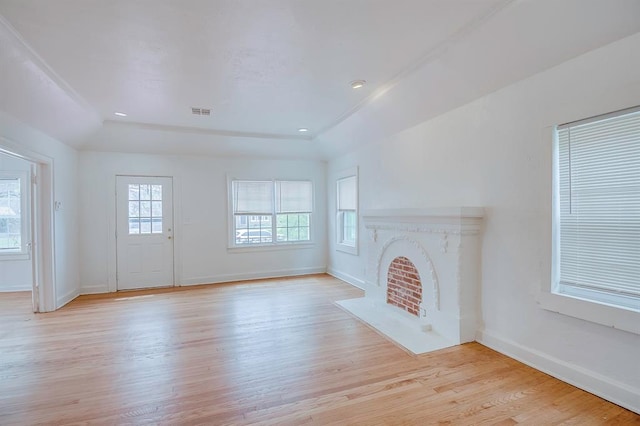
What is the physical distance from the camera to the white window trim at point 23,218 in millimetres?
5594

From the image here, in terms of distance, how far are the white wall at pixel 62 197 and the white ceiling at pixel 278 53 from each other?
186 millimetres

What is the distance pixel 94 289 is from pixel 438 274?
18.3ft

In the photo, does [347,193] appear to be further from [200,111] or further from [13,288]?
[13,288]

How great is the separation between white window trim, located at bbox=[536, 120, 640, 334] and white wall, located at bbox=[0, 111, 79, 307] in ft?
17.6

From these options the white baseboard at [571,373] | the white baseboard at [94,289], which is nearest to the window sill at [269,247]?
the white baseboard at [94,289]

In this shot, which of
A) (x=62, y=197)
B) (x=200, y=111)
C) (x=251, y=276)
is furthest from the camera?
(x=251, y=276)

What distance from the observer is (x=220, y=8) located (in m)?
2.10

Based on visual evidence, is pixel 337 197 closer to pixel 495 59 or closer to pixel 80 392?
pixel 495 59

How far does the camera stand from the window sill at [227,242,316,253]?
6.20 meters

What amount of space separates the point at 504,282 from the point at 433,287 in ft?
2.31

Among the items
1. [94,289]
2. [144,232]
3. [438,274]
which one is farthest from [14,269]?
A: [438,274]

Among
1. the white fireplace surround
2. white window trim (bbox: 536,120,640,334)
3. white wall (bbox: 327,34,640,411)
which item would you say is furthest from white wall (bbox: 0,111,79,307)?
white window trim (bbox: 536,120,640,334)

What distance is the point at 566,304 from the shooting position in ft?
7.82

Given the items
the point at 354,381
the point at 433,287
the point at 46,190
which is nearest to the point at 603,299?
the point at 433,287
